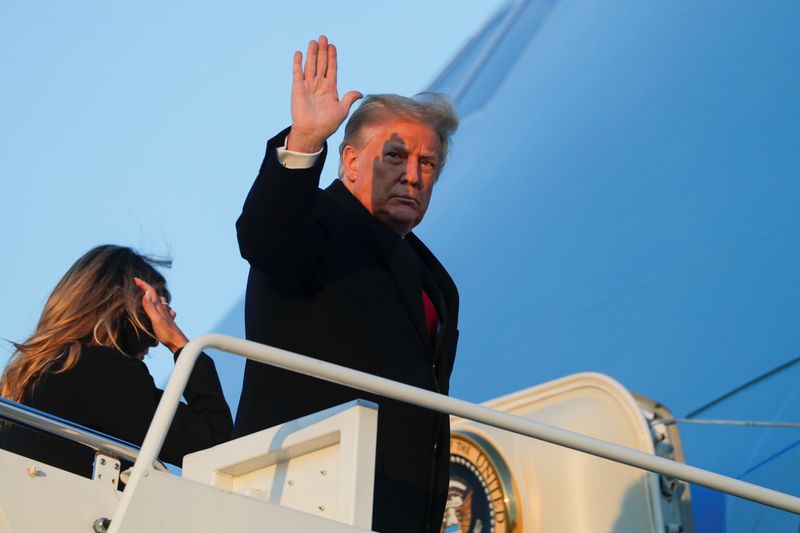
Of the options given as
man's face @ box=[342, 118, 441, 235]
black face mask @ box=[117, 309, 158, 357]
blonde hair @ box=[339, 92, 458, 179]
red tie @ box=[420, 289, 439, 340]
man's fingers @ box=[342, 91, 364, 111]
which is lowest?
red tie @ box=[420, 289, 439, 340]

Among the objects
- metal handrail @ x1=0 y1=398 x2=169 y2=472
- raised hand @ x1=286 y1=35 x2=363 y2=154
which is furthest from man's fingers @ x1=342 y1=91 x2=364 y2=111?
metal handrail @ x1=0 y1=398 x2=169 y2=472

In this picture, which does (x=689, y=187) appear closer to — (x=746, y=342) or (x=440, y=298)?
(x=746, y=342)

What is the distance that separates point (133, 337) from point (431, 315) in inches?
40.6

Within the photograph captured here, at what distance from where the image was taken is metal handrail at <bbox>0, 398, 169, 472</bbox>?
2.94 meters

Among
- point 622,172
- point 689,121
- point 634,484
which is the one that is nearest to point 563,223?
point 622,172

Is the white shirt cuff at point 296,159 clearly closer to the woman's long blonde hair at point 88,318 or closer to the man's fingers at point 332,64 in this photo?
the man's fingers at point 332,64

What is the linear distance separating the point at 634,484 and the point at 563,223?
2.91 m

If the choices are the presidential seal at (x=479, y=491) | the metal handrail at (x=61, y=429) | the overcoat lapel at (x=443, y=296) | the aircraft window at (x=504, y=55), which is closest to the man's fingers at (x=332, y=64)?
the overcoat lapel at (x=443, y=296)

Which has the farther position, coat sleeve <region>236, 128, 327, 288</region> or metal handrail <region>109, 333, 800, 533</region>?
coat sleeve <region>236, 128, 327, 288</region>

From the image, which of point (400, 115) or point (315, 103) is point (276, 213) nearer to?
point (315, 103)

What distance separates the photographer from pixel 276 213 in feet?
9.83

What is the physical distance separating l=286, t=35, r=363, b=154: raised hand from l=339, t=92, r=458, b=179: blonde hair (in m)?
0.74

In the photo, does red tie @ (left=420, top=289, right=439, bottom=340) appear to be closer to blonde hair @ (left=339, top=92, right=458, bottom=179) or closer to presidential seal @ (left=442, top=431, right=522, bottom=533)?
blonde hair @ (left=339, top=92, right=458, bottom=179)

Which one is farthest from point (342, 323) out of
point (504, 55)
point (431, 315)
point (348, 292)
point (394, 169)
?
→ point (504, 55)
